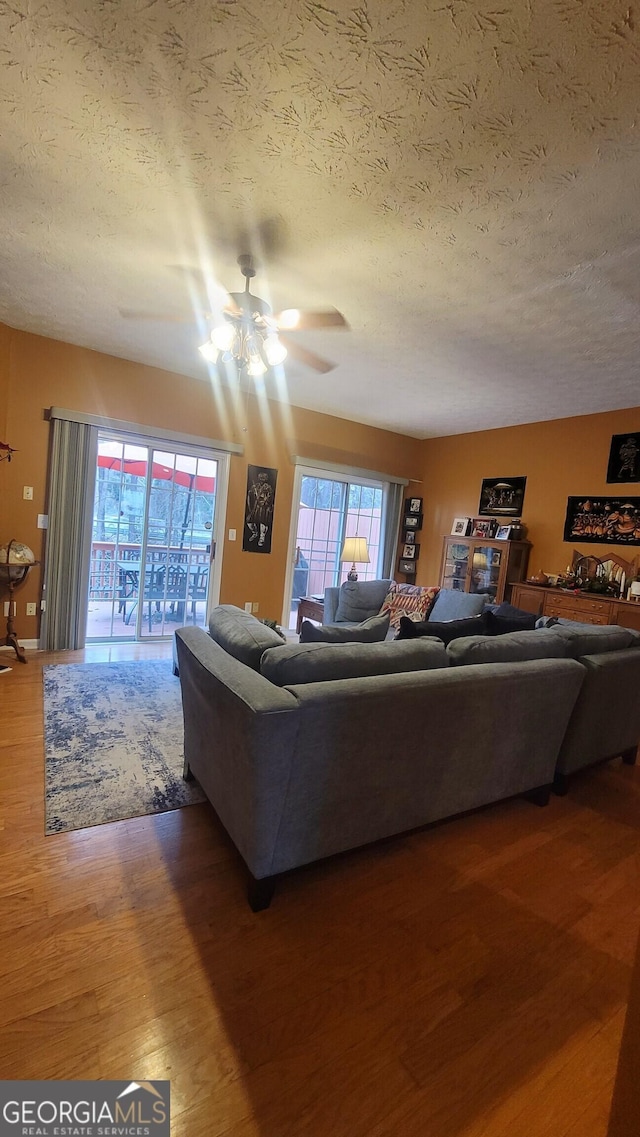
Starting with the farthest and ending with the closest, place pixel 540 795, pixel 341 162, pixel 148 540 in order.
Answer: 1. pixel 148 540
2. pixel 540 795
3. pixel 341 162

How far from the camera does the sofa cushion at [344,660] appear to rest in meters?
1.72

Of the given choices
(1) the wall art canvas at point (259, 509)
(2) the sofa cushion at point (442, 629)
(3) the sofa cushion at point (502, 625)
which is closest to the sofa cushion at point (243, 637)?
(2) the sofa cushion at point (442, 629)

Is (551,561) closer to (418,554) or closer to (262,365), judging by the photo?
(418,554)

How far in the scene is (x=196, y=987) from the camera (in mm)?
1301

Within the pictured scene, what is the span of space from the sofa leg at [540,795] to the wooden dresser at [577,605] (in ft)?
7.13

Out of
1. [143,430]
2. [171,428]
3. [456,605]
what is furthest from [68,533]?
[456,605]

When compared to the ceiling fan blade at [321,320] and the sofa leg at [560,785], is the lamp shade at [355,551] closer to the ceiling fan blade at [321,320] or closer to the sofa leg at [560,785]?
the ceiling fan blade at [321,320]

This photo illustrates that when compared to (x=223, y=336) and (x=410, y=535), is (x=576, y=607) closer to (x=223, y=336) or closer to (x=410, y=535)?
(x=410, y=535)

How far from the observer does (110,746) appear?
2545 millimetres

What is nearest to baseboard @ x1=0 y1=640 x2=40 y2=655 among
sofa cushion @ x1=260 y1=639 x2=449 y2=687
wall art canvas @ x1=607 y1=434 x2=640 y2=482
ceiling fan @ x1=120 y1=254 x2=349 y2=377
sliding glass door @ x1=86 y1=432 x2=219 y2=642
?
sliding glass door @ x1=86 y1=432 x2=219 y2=642

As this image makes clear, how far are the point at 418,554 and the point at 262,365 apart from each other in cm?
419

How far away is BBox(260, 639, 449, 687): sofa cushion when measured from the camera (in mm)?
1722

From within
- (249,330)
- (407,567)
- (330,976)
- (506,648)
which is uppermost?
(249,330)

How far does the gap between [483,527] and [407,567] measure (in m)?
1.31
